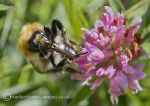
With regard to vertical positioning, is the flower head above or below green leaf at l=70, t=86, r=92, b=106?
above

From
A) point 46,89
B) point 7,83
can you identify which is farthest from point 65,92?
point 7,83

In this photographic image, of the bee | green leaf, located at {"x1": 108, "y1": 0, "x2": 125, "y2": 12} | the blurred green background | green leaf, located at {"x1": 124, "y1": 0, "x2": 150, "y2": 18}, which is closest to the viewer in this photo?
the bee

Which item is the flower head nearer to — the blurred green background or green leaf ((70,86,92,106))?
green leaf ((70,86,92,106))

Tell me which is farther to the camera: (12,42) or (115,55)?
(12,42)

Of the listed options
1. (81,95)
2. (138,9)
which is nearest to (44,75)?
(81,95)

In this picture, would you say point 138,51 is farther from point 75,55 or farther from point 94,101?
point 94,101

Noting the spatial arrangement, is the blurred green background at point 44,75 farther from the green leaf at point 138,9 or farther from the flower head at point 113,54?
the flower head at point 113,54

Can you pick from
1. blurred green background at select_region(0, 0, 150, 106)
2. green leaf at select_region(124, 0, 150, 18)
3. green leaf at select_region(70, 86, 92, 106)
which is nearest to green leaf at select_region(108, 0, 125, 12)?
green leaf at select_region(124, 0, 150, 18)
